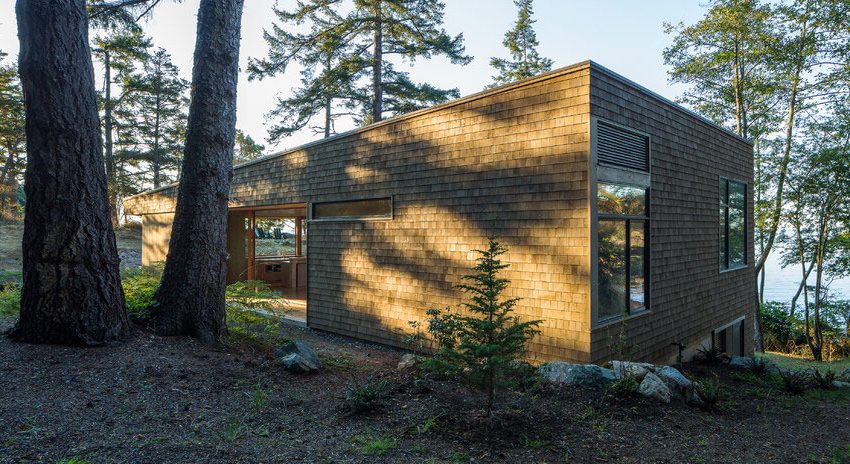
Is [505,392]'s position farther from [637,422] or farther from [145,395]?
[145,395]

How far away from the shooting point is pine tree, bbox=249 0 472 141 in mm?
15078

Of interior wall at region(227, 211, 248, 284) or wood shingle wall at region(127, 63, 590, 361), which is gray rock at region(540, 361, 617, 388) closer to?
wood shingle wall at region(127, 63, 590, 361)

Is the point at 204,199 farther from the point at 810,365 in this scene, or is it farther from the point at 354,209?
the point at 810,365

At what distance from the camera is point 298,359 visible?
4.77m

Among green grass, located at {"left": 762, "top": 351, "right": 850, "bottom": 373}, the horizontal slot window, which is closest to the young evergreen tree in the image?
the horizontal slot window

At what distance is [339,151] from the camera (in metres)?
7.97

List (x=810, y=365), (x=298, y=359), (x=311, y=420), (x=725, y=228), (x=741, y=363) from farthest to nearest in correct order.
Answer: (x=810, y=365) → (x=725, y=228) → (x=741, y=363) → (x=298, y=359) → (x=311, y=420)

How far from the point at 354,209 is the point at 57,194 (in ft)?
13.9

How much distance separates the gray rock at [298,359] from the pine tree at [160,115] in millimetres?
21267

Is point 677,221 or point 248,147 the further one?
point 248,147

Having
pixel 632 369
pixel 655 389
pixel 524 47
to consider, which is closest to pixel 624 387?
pixel 655 389

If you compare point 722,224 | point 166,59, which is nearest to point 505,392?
point 722,224

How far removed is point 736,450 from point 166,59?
2619 centimetres

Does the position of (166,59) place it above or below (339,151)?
above
